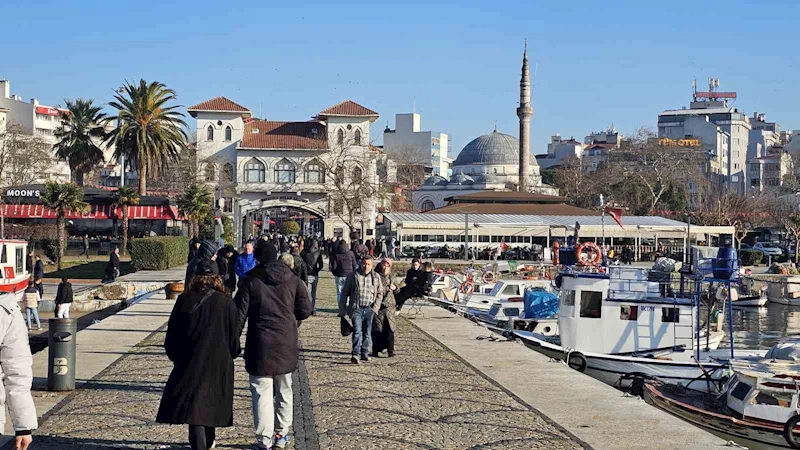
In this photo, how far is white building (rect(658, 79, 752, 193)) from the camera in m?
175

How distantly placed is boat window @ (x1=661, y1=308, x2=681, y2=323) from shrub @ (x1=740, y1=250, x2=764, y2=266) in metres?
51.4

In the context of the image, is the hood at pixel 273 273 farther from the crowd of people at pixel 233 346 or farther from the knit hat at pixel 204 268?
the knit hat at pixel 204 268

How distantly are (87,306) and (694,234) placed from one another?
5208 cm

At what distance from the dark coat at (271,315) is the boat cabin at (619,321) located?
1556cm

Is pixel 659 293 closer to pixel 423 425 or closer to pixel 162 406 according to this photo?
pixel 423 425

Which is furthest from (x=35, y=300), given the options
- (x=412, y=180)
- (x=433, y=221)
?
(x=412, y=180)

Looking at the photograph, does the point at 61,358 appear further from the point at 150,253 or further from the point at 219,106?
the point at 219,106

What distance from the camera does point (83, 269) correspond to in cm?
5184

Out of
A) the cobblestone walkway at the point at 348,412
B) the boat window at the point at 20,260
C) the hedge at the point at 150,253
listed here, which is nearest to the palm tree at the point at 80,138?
the hedge at the point at 150,253

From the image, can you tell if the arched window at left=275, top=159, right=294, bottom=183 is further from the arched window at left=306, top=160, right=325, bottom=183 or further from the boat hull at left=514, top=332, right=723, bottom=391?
the boat hull at left=514, top=332, right=723, bottom=391

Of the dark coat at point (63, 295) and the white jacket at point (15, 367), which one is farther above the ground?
the white jacket at point (15, 367)

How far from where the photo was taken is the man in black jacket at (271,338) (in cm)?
936

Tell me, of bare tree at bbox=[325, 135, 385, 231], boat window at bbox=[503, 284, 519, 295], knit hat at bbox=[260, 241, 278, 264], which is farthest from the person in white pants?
bare tree at bbox=[325, 135, 385, 231]

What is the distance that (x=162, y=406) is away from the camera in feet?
26.7
